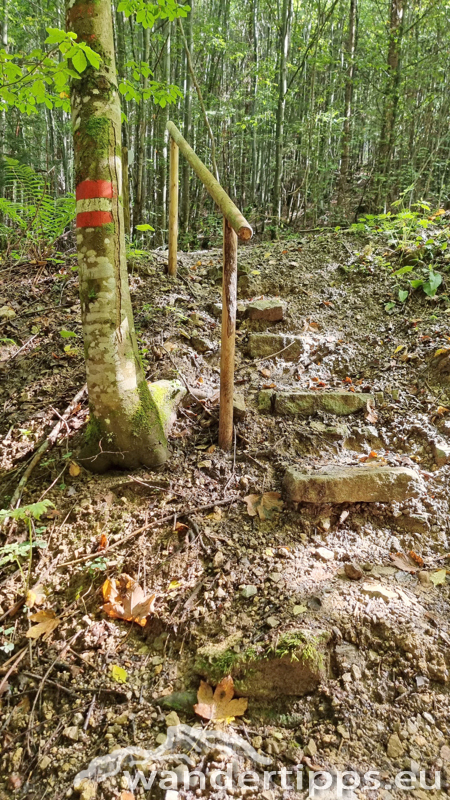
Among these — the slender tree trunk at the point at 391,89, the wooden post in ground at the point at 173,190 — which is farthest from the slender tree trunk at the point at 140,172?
the slender tree trunk at the point at 391,89

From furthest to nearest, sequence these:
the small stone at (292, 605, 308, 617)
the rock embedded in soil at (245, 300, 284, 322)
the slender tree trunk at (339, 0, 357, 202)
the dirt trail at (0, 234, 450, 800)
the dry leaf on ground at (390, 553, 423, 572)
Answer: the slender tree trunk at (339, 0, 357, 202)
the rock embedded in soil at (245, 300, 284, 322)
the dry leaf on ground at (390, 553, 423, 572)
the small stone at (292, 605, 308, 617)
the dirt trail at (0, 234, 450, 800)

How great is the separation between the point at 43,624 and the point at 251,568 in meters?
0.92

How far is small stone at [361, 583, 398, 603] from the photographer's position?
67.2 inches

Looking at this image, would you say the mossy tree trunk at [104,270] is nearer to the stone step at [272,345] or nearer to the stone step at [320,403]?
the stone step at [320,403]

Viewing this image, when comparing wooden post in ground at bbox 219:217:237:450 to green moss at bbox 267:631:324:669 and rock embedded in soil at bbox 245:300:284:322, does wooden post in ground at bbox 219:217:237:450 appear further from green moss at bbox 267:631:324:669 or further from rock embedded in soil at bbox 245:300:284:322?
rock embedded in soil at bbox 245:300:284:322

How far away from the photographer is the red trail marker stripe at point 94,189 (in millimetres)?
1976

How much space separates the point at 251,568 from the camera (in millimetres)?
1894

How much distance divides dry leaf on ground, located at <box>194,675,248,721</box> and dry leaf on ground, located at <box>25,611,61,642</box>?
684 millimetres

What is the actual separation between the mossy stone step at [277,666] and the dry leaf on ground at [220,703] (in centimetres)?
2

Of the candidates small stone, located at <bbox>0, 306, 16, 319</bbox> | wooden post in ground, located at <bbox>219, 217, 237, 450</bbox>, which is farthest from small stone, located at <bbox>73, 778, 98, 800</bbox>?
small stone, located at <bbox>0, 306, 16, 319</bbox>

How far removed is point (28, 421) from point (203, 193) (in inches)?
402

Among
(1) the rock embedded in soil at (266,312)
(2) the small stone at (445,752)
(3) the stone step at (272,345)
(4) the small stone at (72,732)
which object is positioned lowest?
→ (4) the small stone at (72,732)

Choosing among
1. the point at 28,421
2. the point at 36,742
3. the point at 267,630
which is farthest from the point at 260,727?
the point at 28,421

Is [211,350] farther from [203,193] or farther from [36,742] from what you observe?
[203,193]
